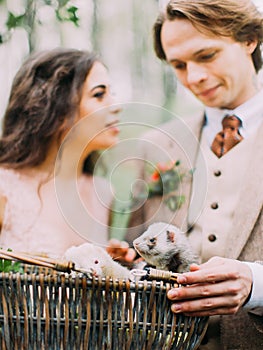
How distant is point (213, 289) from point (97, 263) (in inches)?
7.5


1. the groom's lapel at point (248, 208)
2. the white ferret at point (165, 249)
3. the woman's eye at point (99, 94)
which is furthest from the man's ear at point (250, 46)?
the white ferret at point (165, 249)

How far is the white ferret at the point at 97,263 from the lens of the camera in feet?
3.47

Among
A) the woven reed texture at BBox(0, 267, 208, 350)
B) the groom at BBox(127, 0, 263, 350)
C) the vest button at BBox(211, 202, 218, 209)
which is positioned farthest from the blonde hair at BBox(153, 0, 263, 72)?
the woven reed texture at BBox(0, 267, 208, 350)

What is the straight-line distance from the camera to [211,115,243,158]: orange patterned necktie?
4.60 feet

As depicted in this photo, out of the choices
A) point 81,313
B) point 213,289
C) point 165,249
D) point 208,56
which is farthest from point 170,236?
point 208,56

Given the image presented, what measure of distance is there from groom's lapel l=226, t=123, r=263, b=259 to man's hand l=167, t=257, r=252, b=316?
21 centimetres

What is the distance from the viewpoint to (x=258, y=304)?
116 centimetres

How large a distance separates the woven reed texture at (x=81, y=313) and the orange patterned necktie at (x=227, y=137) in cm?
49

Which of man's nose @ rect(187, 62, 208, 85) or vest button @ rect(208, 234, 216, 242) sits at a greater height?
man's nose @ rect(187, 62, 208, 85)

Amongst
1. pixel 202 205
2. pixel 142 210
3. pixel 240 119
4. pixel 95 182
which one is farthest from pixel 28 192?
pixel 240 119

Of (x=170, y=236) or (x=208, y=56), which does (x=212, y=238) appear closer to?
(x=170, y=236)

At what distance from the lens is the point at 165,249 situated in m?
1.12

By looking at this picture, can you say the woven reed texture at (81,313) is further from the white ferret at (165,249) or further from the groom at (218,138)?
the groom at (218,138)

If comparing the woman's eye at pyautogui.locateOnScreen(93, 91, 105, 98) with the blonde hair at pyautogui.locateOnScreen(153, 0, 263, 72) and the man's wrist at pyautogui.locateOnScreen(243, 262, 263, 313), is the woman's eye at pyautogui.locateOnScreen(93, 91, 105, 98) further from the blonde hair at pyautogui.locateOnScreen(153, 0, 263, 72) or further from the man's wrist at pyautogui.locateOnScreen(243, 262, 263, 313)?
the man's wrist at pyautogui.locateOnScreen(243, 262, 263, 313)
